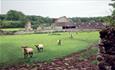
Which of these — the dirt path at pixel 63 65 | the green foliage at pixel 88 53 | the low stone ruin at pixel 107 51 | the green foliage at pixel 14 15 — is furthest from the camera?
the green foliage at pixel 14 15

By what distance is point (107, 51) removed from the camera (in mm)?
14406

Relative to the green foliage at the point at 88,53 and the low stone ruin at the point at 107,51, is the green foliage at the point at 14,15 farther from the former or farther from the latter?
the low stone ruin at the point at 107,51

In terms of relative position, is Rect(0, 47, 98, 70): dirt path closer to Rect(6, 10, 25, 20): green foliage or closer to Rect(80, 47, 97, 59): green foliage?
Rect(80, 47, 97, 59): green foliage

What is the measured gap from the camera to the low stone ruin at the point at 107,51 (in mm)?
14172

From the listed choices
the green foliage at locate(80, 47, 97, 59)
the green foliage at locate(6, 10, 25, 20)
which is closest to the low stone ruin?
the green foliage at locate(80, 47, 97, 59)

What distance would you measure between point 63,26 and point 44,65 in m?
70.2

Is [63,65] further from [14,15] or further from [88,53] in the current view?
[14,15]

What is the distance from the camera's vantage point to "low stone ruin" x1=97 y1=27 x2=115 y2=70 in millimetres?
14172

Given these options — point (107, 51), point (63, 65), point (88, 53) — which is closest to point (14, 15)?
point (88, 53)

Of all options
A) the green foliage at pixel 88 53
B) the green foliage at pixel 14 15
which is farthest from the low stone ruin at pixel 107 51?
the green foliage at pixel 14 15

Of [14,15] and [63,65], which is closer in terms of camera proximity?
[63,65]

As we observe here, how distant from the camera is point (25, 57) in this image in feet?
101

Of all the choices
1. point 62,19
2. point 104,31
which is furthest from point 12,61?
point 62,19

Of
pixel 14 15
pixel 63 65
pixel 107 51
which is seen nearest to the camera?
pixel 107 51
